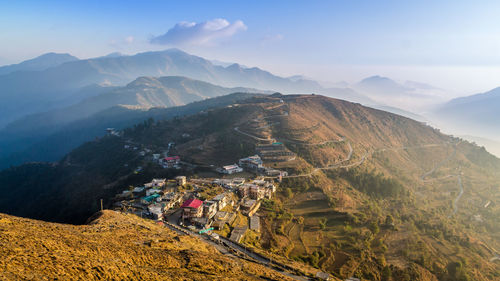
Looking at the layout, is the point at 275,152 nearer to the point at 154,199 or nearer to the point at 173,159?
the point at 173,159

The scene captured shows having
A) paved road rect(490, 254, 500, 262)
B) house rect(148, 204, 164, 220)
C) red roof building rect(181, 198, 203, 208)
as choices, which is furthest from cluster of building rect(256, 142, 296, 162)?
paved road rect(490, 254, 500, 262)

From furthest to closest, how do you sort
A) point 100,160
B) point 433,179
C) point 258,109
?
1. point 258,109
2. point 100,160
3. point 433,179

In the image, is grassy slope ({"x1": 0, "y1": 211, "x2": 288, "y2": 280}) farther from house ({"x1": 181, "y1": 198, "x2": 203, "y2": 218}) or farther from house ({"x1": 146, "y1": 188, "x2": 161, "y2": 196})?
house ({"x1": 146, "y1": 188, "x2": 161, "y2": 196})

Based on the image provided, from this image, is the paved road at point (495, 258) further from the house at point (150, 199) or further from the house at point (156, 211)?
the house at point (150, 199)

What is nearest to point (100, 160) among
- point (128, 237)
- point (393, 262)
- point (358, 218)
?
point (128, 237)

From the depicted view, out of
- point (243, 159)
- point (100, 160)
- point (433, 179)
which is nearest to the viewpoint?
point (243, 159)

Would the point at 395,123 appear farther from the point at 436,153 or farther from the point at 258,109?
the point at 258,109
